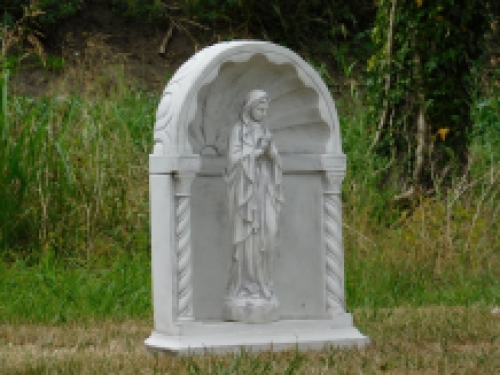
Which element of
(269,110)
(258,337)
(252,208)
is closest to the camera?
(258,337)

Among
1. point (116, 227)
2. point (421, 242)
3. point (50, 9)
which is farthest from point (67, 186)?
point (50, 9)

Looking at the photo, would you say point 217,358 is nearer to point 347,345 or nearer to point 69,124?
point 347,345

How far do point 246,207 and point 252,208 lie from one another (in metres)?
0.04

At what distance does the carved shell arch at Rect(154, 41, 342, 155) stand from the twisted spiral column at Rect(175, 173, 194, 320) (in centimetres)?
21

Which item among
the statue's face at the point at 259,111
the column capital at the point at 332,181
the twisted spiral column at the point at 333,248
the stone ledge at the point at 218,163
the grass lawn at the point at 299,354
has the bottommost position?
the grass lawn at the point at 299,354

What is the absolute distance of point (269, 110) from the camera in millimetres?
6418

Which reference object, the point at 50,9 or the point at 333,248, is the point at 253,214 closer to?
the point at 333,248

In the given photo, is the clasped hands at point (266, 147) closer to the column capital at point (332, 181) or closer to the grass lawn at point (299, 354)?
the column capital at point (332, 181)

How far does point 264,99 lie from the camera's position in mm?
6047

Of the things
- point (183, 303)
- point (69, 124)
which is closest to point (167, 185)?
point (183, 303)

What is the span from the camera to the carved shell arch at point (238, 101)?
18.8 ft

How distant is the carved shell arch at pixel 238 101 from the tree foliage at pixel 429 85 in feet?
13.1

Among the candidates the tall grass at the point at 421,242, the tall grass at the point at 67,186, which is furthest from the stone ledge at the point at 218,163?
the tall grass at the point at 67,186

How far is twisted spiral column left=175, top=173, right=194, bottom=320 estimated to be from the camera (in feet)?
18.4
